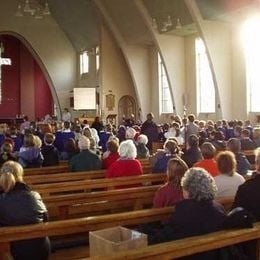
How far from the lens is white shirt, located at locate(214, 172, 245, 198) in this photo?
4.86 metres

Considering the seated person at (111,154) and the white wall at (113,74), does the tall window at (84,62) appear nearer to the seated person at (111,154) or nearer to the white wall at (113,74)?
the white wall at (113,74)

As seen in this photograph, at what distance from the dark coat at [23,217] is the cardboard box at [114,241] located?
80 cm

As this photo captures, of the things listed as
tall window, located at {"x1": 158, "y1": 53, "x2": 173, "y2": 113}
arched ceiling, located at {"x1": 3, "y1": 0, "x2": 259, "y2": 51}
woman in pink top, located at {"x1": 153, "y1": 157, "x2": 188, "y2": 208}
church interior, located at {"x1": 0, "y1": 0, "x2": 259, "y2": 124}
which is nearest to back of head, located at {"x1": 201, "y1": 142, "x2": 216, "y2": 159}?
woman in pink top, located at {"x1": 153, "y1": 157, "x2": 188, "y2": 208}

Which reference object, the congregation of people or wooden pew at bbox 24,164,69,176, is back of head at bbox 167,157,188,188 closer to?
the congregation of people

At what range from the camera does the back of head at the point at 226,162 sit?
4.79 meters

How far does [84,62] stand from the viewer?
28.0 m

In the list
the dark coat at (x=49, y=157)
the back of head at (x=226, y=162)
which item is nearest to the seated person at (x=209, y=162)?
the back of head at (x=226, y=162)

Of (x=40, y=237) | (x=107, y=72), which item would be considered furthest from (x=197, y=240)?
(x=107, y=72)

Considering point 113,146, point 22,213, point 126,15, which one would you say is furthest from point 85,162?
point 126,15

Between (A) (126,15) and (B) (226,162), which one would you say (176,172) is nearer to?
(B) (226,162)

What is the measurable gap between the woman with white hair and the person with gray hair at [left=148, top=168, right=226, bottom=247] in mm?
2979

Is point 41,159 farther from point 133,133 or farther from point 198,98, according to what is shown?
point 198,98

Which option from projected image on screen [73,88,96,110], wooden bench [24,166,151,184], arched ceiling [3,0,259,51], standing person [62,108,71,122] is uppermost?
arched ceiling [3,0,259,51]

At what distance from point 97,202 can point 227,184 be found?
4.33ft
